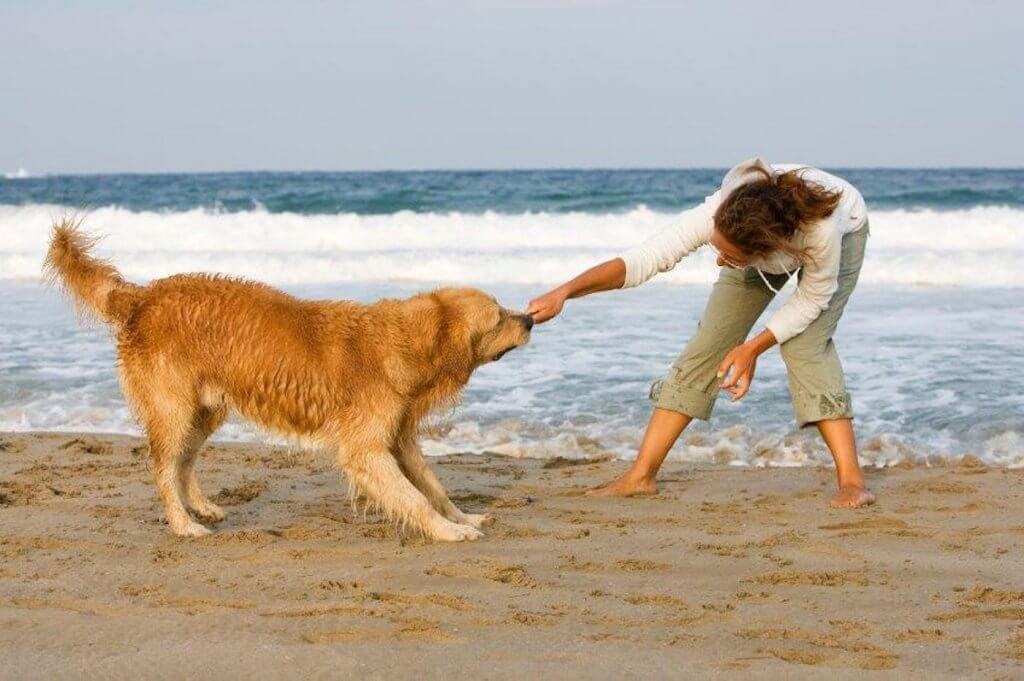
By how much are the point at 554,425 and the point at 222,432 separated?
7.46 feet

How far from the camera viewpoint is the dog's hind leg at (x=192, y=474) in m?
5.87

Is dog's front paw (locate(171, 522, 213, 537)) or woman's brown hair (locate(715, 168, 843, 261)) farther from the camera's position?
dog's front paw (locate(171, 522, 213, 537))

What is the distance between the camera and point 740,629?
408cm

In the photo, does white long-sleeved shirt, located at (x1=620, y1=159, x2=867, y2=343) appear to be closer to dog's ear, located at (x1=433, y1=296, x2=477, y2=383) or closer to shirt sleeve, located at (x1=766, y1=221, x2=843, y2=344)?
shirt sleeve, located at (x1=766, y1=221, x2=843, y2=344)

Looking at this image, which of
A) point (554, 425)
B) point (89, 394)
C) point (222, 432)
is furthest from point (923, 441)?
point (89, 394)

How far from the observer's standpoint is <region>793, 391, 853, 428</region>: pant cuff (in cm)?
605

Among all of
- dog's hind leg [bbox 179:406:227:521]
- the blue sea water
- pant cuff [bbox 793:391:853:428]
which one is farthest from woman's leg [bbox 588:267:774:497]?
the blue sea water

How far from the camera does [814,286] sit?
574 cm

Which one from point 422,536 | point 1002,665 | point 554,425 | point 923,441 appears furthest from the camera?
point 554,425

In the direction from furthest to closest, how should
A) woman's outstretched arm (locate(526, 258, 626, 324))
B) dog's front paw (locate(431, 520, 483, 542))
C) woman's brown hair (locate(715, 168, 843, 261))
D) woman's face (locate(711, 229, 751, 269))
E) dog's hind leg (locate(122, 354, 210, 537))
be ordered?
woman's outstretched arm (locate(526, 258, 626, 324)), dog's hind leg (locate(122, 354, 210, 537)), dog's front paw (locate(431, 520, 483, 542)), woman's face (locate(711, 229, 751, 269)), woman's brown hair (locate(715, 168, 843, 261))

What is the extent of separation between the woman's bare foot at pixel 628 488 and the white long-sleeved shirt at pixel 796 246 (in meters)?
1.12

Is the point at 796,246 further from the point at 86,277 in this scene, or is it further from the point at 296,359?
the point at 86,277

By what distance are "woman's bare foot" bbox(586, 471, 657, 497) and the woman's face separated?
157 centimetres

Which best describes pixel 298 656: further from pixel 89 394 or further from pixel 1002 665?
pixel 89 394
